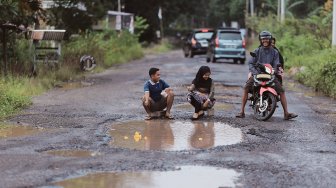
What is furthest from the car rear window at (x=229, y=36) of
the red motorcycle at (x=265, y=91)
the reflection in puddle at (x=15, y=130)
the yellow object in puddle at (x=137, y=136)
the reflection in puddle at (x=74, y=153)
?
the reflection in puddle at (x=74, y=153)

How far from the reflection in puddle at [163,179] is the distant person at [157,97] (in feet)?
13.9

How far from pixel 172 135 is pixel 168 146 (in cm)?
97

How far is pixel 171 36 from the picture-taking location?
258ft

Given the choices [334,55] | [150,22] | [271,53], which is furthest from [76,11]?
[150,22]

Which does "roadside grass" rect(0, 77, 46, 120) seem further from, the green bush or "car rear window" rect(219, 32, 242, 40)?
"car rear window" rect(219, 32, 242, 40)

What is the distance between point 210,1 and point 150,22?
24.3 m

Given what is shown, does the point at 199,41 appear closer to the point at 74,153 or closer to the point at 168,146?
the point at 168,146

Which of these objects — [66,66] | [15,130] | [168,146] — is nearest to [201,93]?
[168,146]

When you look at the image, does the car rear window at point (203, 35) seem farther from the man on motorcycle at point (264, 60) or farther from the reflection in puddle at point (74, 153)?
the reflection in puddle at point (74, 153)

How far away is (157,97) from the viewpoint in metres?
11.4

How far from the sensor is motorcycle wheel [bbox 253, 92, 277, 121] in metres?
11.2

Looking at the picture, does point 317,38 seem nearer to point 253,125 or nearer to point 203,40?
point 203,40

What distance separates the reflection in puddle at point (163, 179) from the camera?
21.1 feet

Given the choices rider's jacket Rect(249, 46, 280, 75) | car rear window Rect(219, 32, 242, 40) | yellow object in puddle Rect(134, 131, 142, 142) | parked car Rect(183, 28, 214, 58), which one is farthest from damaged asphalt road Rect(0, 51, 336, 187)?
parked car Rect(183, 28, 214, 58)
